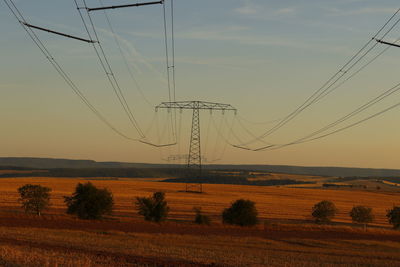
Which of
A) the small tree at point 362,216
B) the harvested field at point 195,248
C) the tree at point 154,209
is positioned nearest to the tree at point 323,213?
the small tree at point 362,216

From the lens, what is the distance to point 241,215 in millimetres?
A: 82188

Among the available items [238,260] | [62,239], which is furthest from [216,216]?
[238,260]

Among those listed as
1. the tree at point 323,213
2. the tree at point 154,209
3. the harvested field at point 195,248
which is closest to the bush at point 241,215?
the harvested field at point 195,248

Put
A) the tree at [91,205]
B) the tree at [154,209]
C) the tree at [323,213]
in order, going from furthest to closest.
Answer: the tree at [323,213]
the tree at [154,209]
the tree at [91,205]

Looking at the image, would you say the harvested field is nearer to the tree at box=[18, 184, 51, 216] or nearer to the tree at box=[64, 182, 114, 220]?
the tree at box=[64, 182, 114, 220]

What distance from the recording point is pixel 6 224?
65.4m

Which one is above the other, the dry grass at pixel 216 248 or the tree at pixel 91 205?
the tree at pixel 91 205

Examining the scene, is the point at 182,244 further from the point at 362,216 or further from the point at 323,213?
the point at 362,216

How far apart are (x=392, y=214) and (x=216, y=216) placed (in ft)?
108

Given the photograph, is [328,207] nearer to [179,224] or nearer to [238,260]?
[179,224]

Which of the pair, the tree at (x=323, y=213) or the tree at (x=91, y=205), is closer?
the tree at (x=91, y=205)

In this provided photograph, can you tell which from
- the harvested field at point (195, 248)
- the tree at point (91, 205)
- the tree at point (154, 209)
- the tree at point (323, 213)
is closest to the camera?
the harvested field at point (195, 248)

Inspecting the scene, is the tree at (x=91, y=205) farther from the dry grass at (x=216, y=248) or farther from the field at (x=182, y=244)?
the dry grass at (x=216, y=248)

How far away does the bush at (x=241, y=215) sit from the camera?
82.4 m
